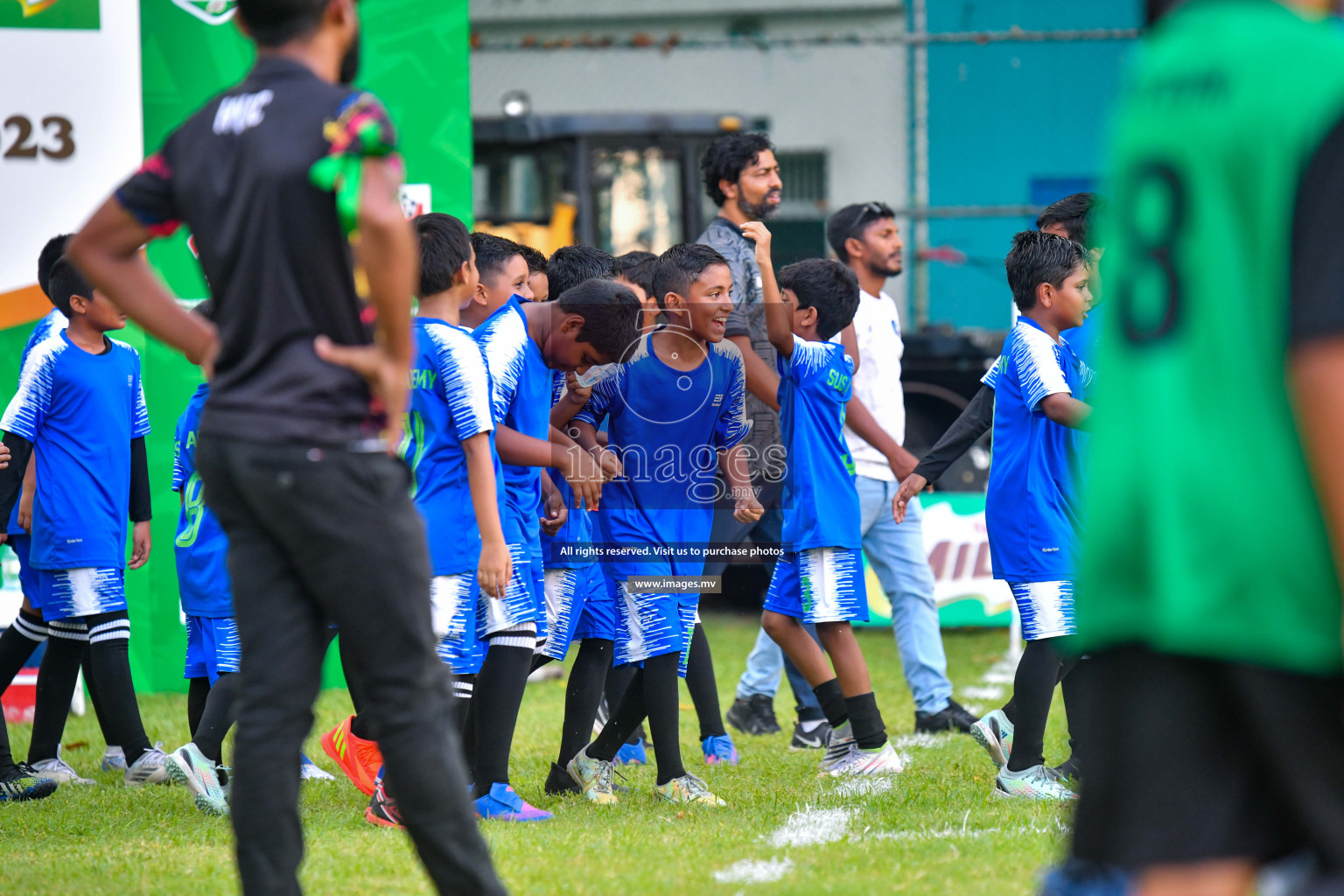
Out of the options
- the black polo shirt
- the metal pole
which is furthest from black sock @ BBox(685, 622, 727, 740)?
the metal pole

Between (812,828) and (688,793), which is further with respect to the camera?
(688,793)

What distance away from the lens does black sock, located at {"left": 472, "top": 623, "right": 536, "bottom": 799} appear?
4.18m

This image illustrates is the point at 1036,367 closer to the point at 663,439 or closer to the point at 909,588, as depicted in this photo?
the point at 663,439

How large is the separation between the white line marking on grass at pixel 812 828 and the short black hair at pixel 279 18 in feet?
7.83

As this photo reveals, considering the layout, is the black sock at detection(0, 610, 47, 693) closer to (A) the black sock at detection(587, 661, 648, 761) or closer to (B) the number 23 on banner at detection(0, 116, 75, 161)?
(A) the black sock at detection(587, 661, 648, 761)

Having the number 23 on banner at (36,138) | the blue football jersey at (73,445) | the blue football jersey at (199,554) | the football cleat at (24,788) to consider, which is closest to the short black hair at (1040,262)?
the blue football jersey at (199,554)

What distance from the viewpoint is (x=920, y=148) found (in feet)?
51.4

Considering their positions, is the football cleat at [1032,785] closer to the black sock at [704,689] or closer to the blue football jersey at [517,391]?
the black sock at [704,689]

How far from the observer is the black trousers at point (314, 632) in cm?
240

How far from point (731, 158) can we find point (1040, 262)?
1866 mm

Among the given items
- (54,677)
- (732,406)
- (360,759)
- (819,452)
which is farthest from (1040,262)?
(54,677)

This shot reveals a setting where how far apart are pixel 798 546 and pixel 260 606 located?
2.80 meters

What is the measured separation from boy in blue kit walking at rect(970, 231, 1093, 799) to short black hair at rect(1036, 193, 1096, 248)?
434 mm

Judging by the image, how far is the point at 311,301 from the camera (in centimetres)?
241
